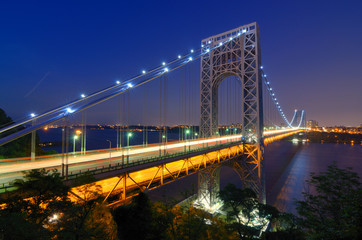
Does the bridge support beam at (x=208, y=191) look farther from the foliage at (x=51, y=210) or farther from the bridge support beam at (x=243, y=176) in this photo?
the foliage at (x=51, y=210)

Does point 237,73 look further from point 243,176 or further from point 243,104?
point 243,176

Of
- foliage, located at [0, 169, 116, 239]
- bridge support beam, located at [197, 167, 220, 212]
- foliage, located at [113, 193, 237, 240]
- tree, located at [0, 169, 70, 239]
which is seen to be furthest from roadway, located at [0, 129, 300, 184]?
bridge support beam, located at [197, 167, 220, 212]

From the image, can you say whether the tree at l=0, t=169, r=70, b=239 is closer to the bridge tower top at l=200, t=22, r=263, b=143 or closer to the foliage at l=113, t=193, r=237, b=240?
the foliage at l=113, t=193, r=237, b=240

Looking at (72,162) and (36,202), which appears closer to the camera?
(36,202)

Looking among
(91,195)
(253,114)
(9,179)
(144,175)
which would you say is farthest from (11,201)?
(253,114)

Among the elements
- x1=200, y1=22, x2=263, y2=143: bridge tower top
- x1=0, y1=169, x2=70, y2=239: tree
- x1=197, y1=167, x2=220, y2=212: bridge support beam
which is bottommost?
x1=197, y1=167, x2=220, y2=212: bridge support beam

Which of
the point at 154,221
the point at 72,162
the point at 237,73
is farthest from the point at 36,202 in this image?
the point at 237,73

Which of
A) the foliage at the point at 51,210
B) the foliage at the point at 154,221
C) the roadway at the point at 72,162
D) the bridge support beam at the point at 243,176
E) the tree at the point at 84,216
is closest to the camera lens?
the foliage at the point at 51,210

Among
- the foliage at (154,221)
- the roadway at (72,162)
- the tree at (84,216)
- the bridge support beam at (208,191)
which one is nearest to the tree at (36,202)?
the tree at (84,216)

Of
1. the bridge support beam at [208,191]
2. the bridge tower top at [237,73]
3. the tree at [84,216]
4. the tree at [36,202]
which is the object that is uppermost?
the bridge tower top at [237,73]
